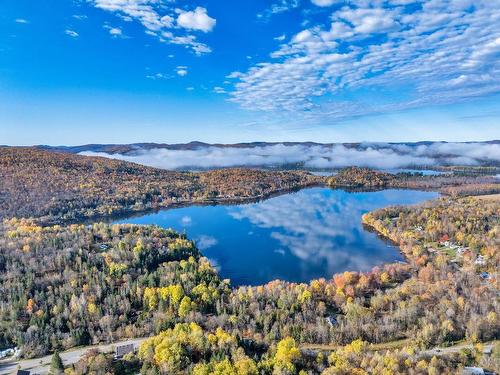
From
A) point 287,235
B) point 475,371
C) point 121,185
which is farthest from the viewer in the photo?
point 121,185

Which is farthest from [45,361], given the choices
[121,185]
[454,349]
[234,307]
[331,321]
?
[121,185]

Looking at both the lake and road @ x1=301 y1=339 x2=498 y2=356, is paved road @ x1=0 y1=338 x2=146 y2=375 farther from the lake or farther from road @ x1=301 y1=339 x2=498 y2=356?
the lake

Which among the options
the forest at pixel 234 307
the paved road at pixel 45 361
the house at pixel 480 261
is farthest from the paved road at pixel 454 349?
the paved road at pixel 45 361

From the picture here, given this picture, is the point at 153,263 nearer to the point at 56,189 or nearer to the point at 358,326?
the point at 358,326

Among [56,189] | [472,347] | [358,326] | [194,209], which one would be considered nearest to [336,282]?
[358,326]

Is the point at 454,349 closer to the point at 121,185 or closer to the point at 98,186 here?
the point at 98,186
